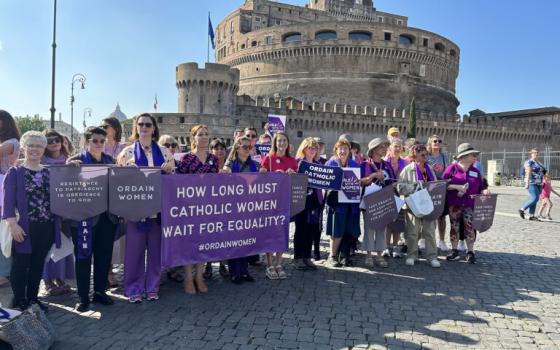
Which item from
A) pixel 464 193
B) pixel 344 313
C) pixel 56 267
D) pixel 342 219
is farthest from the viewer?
pixel 464 193

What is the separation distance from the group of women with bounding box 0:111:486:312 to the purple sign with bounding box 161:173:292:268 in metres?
0.18

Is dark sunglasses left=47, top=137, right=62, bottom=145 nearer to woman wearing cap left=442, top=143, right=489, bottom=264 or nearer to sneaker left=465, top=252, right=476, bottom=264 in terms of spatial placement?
woman wearing cap left=442, top=143, right=489, bottom=264

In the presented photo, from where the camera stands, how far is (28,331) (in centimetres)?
339

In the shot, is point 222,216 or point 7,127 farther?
point 222,216

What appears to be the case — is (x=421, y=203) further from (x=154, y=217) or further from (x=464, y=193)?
(x=154, y=217)

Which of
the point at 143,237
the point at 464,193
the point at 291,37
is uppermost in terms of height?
the point at 291,37

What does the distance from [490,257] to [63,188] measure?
7100 mm

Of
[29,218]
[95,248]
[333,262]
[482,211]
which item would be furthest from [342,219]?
[29,218]

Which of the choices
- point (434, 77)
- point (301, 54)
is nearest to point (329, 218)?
point (301, 54)

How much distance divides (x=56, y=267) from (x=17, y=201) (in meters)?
1.34

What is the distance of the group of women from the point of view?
4.37 meters

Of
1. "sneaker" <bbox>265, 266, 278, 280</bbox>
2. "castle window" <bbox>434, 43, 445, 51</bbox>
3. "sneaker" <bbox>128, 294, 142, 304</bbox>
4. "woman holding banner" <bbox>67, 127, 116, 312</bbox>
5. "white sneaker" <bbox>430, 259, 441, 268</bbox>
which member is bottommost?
"sneaker" <bbox>128, 294, 142, 304</bbox>

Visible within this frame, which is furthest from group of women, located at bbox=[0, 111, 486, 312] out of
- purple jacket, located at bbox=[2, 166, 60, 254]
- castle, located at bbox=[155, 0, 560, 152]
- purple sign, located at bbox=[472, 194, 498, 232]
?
castle, located at bbox=[155, 0, 560, 152]

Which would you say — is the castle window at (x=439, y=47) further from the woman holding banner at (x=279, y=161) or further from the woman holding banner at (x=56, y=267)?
the woman holding banner at (x=56, y=267)
